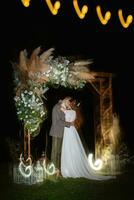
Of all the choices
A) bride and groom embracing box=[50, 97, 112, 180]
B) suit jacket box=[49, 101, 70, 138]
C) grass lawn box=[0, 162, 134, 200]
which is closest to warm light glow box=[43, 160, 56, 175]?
bride and groom embracing box=[50, 97, 112, 180]

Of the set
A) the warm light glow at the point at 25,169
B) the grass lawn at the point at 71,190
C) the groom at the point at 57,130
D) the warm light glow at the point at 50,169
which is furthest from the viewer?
the groom at the point at 57,130

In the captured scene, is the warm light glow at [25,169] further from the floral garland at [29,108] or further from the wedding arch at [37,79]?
the floral garland at [29,108]

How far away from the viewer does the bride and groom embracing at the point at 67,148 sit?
13.2 metres

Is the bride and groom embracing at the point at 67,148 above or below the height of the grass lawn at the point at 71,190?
above

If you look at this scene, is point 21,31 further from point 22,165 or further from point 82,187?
point 82,187

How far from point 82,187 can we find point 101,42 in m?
7.41

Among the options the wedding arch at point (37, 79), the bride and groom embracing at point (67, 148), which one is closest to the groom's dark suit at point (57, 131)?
the bride and groom embracing at point (67, 148)

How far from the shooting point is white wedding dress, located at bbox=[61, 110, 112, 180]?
13.2 m

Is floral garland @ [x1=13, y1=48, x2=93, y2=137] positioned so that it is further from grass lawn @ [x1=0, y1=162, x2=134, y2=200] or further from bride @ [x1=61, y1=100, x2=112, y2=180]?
grass lawn @ [x1=0, y1=162, x2=134, y2=200]

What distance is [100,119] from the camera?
15805mm

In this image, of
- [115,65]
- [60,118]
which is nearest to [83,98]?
[115,65]

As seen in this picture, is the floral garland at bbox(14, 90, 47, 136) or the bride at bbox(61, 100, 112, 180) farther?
the bride at bbox(61, 100, 112, 180)

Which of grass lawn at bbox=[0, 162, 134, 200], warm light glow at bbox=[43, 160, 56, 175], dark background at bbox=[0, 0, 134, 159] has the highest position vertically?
dark background at bbox=[0, 0, 134, 159]

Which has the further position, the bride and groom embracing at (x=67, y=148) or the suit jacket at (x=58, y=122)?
the suit jacket at (x=58, y=122)
